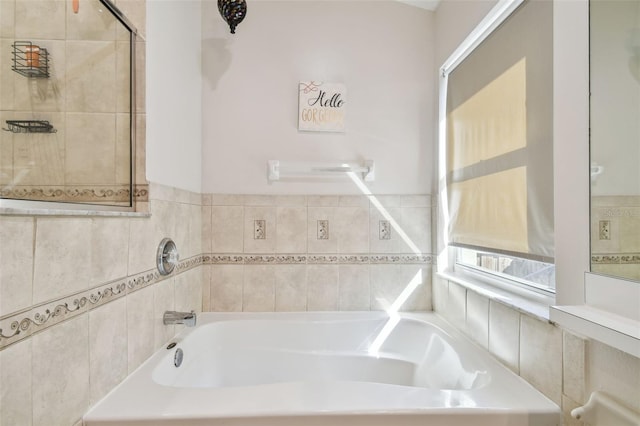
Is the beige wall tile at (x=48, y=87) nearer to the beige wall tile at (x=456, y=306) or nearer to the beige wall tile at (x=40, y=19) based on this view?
the beige wall tile at (x=40, y=19)

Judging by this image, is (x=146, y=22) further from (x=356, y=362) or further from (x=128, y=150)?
(x=356, y=362)

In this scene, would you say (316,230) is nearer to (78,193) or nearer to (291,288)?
(291,288)

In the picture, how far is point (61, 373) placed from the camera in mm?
806

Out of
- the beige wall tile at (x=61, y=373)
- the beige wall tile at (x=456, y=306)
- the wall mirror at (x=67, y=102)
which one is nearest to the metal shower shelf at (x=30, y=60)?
the wall mirror at (x=67, y=102)

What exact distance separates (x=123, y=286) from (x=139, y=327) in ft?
0.68

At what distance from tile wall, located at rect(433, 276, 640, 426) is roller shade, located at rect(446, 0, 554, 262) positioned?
9.9 inches

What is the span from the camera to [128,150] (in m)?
1.19

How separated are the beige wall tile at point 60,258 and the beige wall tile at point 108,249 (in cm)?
3

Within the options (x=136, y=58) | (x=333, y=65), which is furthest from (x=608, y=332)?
(x=333, y=65)

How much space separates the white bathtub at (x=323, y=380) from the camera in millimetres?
906

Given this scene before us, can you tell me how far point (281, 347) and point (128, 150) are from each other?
1237 millimetres

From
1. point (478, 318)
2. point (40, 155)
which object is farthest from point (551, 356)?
point (40, 155)

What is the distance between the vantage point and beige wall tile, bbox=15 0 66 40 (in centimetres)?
75

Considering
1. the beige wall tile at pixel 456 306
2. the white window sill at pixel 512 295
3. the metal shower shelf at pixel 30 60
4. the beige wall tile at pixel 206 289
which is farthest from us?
the beige wall tile at pixel 206 289
